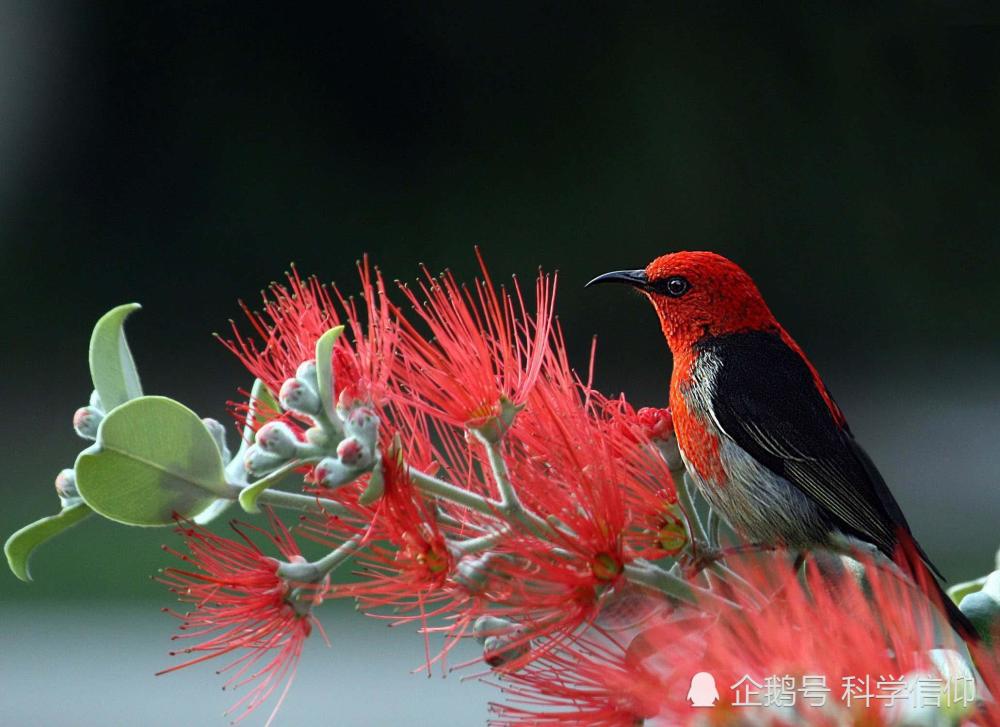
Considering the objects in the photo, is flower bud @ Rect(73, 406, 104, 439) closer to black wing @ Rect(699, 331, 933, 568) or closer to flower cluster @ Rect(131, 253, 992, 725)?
flower cluster @ Rect(131, 253, 992, 725)

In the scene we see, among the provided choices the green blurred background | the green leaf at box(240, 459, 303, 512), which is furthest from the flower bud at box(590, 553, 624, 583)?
the green blurred background

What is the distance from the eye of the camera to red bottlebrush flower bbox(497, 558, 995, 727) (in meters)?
0.29

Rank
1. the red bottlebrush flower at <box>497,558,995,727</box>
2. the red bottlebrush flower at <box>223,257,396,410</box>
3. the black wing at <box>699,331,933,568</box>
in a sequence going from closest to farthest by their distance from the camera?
the red bottlebrush flower at <box>497,558,995,727</box>, the red bottlebrush flower at <box>223,257,396,410</box>, the black wing at <box>699,331,933,568</box>

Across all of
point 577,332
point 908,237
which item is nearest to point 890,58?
point 908,237

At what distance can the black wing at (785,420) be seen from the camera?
52 centimetres

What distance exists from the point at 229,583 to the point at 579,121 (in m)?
3.35

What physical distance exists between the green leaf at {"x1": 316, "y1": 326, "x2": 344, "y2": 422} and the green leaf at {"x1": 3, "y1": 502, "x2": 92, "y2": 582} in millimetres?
96

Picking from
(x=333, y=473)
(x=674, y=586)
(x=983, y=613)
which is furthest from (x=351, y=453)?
(x=983, y=613)

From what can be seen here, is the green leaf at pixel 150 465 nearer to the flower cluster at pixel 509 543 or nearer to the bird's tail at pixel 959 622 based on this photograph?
the flower cluster at pixel 509 543

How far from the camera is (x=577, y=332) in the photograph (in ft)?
11.1

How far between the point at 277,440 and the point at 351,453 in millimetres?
24

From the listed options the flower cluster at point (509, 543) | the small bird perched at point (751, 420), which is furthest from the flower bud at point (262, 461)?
the small bird perched at point (751, 420)

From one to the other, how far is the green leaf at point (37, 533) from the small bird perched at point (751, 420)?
0.80 ft

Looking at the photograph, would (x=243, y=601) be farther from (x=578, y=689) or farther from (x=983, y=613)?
(x=983, y=613)
